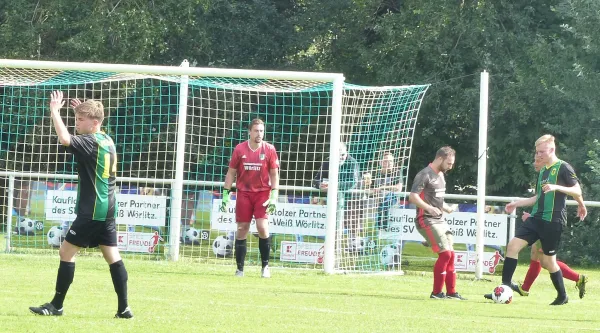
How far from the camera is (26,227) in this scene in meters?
18.1

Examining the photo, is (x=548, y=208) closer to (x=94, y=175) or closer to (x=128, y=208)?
(x=94, y=175)

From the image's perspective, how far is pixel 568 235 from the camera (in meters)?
22.3

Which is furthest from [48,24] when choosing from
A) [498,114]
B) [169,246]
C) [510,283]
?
[510,283]

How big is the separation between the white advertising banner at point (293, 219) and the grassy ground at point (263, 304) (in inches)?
69.1

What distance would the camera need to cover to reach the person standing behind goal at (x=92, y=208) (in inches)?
364

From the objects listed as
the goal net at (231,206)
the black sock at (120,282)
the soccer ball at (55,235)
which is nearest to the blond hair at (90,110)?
the black sock at (120,282)

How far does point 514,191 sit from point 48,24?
12.7 metres

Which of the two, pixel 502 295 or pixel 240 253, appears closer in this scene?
pixel 502 295

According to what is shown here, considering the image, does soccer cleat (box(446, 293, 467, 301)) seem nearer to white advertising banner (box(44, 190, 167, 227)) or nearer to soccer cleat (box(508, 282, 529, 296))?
soccer cleat (box(508, 282, 529, 296))

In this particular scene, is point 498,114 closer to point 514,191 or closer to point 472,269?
point 514,191

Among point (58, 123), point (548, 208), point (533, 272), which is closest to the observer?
point (58, 123)

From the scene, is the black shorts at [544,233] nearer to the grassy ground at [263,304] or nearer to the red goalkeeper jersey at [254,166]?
the grassy ground at [263,304]

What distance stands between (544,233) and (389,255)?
16.3ft

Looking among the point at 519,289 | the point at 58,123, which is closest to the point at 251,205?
the point at 519,289
